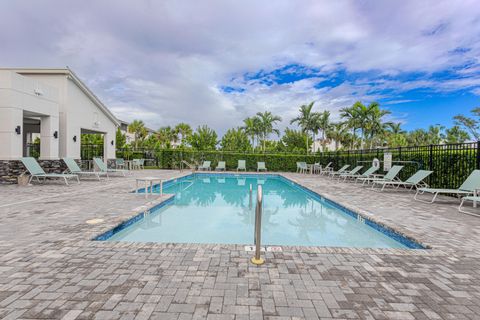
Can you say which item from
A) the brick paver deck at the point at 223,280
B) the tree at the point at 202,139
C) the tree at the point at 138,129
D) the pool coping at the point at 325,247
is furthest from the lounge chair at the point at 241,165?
the tree at the point at 138,129

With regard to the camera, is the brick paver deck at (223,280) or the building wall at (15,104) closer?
the brick paver deck at (223,280)

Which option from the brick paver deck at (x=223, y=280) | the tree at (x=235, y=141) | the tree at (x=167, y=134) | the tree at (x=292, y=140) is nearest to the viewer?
the brick paver deck at (x=223, y=280)

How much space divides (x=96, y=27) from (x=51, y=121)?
4.78m

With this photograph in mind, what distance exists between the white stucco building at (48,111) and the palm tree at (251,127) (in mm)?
21976

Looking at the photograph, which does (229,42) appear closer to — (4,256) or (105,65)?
(105,65)

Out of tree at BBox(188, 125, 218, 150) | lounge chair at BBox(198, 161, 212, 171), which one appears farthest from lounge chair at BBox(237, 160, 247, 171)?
tree at BBox(188, 125, 218, 150)

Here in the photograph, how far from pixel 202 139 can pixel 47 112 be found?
21.1 m

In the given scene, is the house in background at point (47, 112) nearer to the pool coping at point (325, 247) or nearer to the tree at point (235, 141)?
the pool coping at point (325, 247)

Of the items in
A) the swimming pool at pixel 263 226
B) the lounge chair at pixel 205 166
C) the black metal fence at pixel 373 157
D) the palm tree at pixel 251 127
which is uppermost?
the palm tree at pixel 251 127

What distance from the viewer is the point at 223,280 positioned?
8.73 feet

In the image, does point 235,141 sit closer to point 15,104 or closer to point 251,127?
point 251,127

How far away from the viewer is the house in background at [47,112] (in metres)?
9.95

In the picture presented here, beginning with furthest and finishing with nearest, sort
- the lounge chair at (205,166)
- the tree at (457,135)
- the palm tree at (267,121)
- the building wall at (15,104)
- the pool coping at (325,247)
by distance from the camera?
the tree at (457,135), the palm tree at (267,121), the lounge chair at (205,166), the building wall at (15,104), the pool coping at (325,247)

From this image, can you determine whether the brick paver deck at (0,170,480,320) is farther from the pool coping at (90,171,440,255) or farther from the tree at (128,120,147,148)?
the tree at (128,120,147,148)
